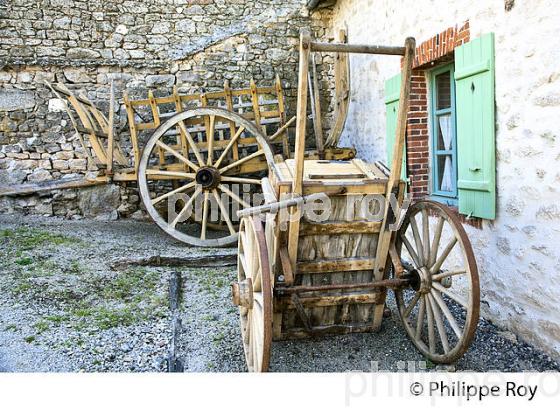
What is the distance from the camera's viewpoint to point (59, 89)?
539 centimetres

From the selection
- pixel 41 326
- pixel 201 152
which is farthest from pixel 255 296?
pixel 201 152

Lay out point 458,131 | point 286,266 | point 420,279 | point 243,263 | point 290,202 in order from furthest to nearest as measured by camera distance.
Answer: point 458,131 → point 243,263 → point 420,279 → point 286,266 → point 290,202

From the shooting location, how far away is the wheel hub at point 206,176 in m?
5.02

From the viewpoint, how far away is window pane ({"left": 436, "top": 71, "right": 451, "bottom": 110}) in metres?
3.89

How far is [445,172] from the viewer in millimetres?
3955

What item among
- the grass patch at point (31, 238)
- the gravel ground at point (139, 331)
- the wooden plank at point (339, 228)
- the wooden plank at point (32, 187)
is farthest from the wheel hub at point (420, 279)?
the wooden plank at point (32, 187)

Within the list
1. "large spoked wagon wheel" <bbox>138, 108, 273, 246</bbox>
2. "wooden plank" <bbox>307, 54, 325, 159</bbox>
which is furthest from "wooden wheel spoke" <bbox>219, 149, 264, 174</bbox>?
"wooden plank" <bbox>307, 54, 325, 159</bbox>

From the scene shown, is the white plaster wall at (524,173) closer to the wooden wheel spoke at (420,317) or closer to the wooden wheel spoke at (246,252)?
the wooden wheel spoke at (420,317)

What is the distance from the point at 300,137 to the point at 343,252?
2.45 ft

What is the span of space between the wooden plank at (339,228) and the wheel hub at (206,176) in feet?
8.99

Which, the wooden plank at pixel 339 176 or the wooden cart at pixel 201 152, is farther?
the wooden cart at pixel 201 152

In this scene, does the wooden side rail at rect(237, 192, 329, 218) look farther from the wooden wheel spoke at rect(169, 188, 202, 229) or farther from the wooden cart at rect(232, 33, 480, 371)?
the wooden wheel spoke at rect(169, 188, 202, 229)

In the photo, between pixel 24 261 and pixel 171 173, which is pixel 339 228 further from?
pixel 24 261

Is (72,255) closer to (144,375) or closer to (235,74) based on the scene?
(144,375)
